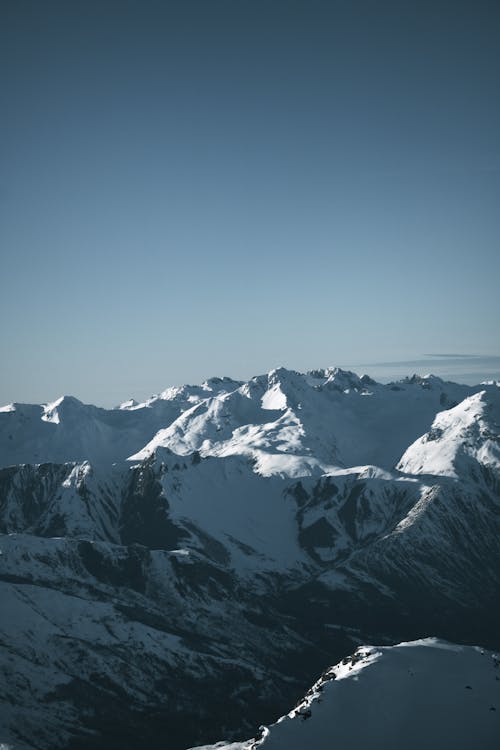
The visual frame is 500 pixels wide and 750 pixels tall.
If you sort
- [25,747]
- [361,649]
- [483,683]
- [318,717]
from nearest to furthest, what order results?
[318,717] < [483,683] < [361,649] < [25,747]

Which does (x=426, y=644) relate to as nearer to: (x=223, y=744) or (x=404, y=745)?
(x=404, y=745)

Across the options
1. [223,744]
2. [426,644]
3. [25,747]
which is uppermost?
[426,644]

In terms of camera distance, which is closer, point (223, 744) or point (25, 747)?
point (223, 744)

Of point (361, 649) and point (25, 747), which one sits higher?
point (361, 649)

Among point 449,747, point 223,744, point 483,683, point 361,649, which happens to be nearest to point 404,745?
point 449,747

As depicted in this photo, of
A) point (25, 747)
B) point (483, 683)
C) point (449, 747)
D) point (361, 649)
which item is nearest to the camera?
point (449, 747)

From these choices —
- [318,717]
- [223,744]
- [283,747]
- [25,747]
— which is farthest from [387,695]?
[25,747]
